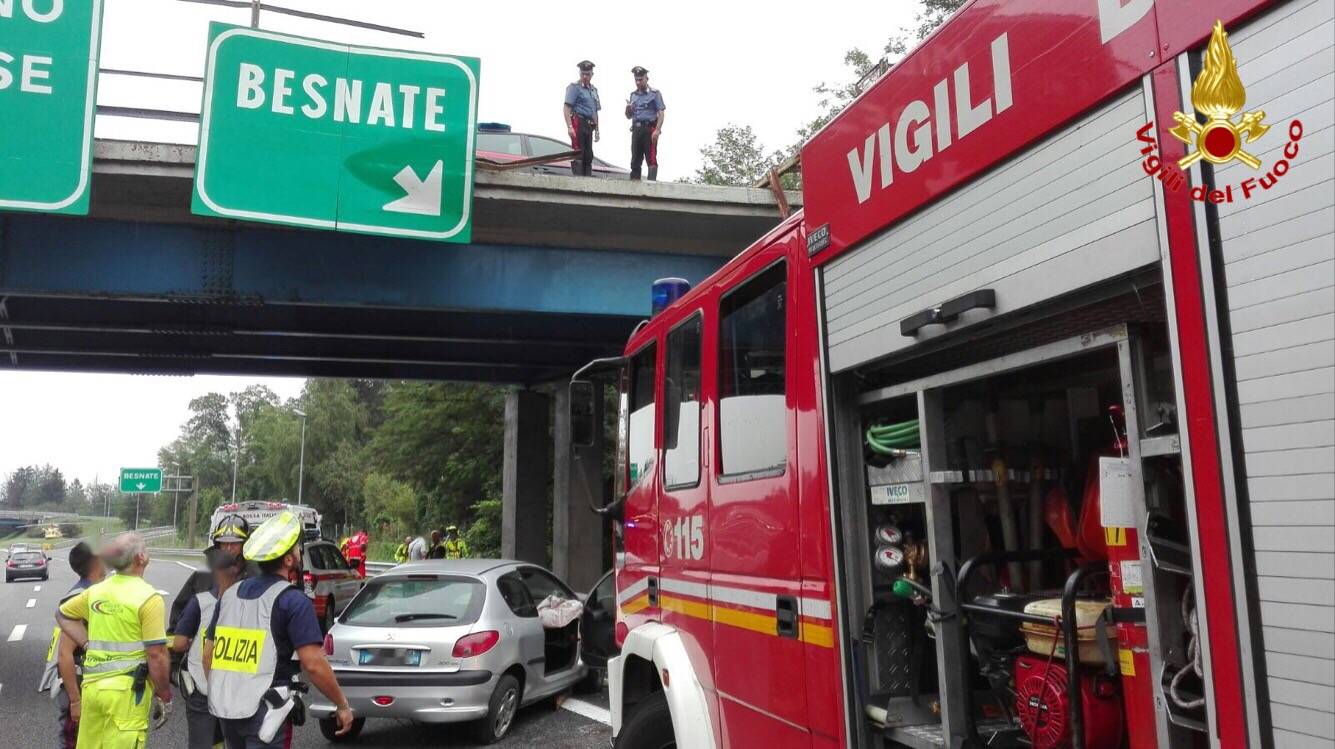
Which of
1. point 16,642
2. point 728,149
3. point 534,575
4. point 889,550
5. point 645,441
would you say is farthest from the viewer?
point 728,149

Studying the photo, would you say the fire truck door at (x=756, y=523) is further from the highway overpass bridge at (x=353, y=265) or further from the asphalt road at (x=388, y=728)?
the highway overpass bridge at (x=353, y=265)

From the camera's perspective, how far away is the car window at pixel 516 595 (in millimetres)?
8547

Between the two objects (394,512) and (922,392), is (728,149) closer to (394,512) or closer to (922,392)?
(394,512)

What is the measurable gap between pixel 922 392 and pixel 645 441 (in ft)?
7.40

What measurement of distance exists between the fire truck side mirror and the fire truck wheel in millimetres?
1367

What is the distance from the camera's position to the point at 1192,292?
179 cm

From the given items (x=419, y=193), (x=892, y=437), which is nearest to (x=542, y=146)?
(x=419, y=193)

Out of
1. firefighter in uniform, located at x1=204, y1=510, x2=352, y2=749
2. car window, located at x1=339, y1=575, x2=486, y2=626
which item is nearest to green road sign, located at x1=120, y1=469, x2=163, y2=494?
car window, located at x1=339, y1=575, x2=486, y2=626

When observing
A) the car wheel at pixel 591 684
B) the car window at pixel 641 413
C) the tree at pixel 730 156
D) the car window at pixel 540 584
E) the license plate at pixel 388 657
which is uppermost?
the tree at pixel 730 156

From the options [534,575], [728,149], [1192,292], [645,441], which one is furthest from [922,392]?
[728,149]

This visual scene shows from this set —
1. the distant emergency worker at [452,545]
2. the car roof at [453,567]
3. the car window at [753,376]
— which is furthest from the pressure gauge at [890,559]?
the distant emergency worker at [452,545]

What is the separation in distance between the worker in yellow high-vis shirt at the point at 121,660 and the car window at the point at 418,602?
289 cm

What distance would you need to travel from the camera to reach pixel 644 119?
1215 centimetres

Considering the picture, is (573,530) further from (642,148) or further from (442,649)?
(442,649)
